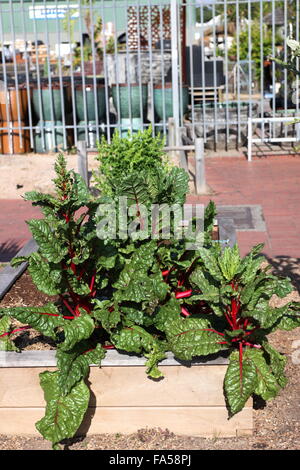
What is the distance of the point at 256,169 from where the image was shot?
32.7ft

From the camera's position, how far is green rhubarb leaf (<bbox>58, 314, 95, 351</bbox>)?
336cm

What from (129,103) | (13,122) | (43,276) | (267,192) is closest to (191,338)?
(43,276)

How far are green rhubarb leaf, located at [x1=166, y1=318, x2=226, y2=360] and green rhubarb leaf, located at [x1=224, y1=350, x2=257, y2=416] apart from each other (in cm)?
12

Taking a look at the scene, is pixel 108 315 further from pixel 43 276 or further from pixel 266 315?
pixel 266 315

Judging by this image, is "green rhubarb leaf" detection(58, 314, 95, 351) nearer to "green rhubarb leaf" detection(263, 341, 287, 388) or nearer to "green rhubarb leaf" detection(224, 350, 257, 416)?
"green rhubarb leaf" detection(224, 350, 257, 416)

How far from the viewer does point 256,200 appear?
8.21 m

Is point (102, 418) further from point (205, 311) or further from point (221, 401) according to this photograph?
point (205, 311)

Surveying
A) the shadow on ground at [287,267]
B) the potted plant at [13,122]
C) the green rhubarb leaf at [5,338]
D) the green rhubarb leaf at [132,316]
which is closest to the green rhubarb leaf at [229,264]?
the green rhubarb leaf at [132,316]

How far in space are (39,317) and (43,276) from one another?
0.73 ft

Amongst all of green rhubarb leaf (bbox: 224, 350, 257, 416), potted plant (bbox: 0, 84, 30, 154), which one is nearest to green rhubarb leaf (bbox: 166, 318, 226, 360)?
green rhubarb leaf (bbox: 224, 350, 257, 416)

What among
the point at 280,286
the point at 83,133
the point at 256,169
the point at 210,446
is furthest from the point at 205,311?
the point at 83,133

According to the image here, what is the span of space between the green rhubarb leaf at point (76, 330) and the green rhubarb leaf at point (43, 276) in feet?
0.65

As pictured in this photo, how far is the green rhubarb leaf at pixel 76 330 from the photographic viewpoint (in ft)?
11.0

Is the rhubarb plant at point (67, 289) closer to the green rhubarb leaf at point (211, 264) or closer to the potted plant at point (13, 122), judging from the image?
the green rhubarb leaf at point (211, 264)
